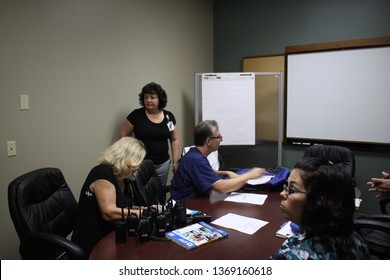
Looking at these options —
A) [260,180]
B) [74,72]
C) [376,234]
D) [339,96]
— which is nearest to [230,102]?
[339,96]

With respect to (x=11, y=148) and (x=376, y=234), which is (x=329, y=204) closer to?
(x=376, y=234)

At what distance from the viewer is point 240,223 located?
1.76 metres

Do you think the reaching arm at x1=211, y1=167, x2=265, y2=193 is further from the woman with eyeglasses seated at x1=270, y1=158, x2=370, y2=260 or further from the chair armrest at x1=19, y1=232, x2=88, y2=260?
the woman with eyeglasses seated at x1=270, y1=158, x2=370, y2=260

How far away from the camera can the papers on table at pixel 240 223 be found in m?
1.68

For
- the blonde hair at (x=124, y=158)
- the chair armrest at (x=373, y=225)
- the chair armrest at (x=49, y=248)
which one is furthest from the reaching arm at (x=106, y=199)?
the chair armrest at (x=373, y=225)

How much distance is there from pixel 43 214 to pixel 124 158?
1.72ft

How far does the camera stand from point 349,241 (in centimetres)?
108

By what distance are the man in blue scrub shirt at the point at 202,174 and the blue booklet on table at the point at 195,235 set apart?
551mm

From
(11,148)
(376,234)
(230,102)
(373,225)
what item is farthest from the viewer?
(230,102)

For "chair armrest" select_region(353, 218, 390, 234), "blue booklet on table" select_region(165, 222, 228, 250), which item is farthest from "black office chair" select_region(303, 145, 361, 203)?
"blue booklet on table" select_region(165, 222, 228, 250)

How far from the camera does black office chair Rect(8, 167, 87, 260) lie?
159cm
